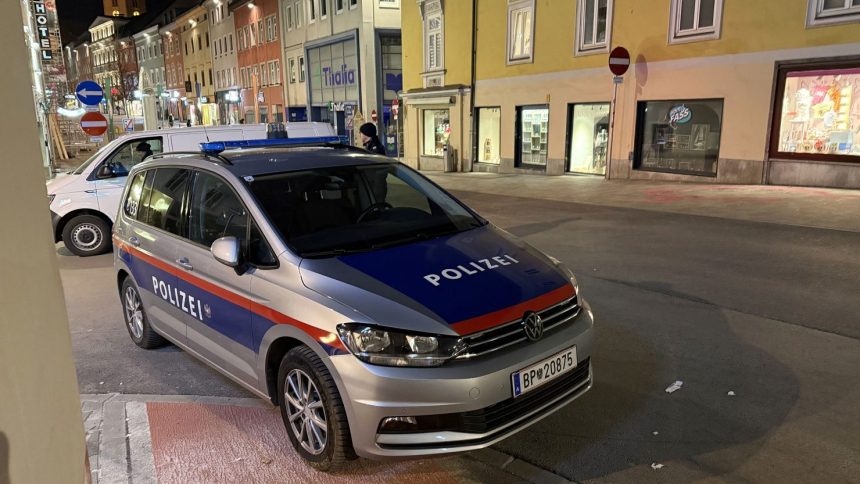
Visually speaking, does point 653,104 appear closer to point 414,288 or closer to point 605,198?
point 605,198

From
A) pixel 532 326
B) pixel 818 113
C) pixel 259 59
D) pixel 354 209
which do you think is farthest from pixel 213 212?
pixel 259 59

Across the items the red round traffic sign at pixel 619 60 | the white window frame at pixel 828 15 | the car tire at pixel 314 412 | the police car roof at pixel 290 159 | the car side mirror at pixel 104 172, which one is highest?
the white window frame at pixel 828 15

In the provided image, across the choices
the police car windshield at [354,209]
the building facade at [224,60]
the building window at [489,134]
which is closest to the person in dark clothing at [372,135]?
the police car windshield at [354,209]

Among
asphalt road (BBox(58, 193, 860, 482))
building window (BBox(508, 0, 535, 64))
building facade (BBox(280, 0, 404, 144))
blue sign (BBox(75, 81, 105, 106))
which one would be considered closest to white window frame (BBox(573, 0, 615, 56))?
building window (BBox(508, 0, 535, 64))

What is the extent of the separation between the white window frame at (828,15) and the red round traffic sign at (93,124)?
17431 mm

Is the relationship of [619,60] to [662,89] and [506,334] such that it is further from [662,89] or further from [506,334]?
[506,334]

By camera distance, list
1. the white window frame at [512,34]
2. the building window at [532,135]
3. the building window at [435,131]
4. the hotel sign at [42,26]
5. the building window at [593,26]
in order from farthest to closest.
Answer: the building window at [435,131] → the hotel sign at [42,26] → the building window at [532,135] → the white window frame at [512,34] → the building window at [593,26]

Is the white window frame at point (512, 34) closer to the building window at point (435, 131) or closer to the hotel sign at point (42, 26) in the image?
the building window at point (435, 131)

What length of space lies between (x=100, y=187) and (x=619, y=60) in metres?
13.4

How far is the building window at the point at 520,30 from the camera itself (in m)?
19.8

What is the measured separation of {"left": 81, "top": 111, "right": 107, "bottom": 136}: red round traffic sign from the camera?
1519 cm

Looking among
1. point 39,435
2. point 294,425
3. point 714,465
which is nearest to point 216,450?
point 294,425

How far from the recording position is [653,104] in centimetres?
1642

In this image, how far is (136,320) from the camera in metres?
5.32
